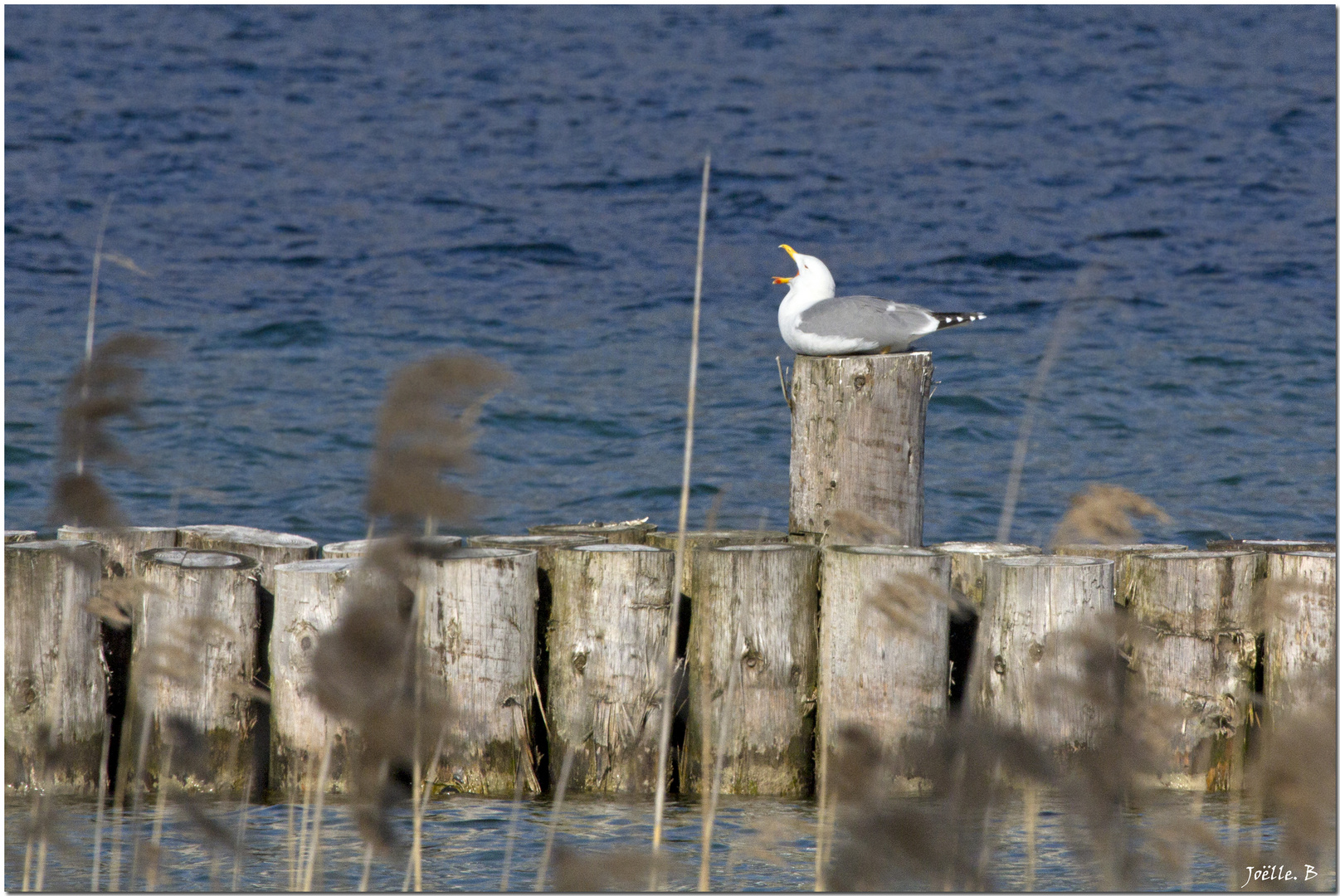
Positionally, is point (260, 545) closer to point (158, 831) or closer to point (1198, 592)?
point (158, 831)

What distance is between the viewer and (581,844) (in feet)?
14.1

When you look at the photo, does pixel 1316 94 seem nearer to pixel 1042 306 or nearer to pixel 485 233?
pixel 1042 306

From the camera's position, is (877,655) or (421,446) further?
(877,655)

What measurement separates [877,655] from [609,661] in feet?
3.04

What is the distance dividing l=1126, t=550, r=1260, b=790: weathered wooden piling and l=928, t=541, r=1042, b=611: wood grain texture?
1.52ft

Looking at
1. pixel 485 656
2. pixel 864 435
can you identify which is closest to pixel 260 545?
pixel 485 656

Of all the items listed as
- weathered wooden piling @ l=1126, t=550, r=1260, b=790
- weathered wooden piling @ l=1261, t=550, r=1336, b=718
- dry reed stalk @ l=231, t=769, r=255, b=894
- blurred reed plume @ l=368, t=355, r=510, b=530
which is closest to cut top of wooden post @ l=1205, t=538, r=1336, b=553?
weathered wooden piling @ l=1261, t=550, r=1336, b=718

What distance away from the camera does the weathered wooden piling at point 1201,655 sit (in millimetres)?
4883

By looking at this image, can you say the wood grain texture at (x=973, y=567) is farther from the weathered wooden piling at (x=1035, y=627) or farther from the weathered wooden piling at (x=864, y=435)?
the weathered wooden piling at (x=864, y=435)

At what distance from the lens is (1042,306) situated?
13.1 metres

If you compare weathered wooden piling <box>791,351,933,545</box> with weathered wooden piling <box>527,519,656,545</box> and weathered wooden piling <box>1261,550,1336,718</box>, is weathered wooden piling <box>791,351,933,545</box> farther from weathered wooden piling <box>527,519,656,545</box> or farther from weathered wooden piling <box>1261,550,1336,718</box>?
weathered wooden piling <box>1261,550,1336,718</box>

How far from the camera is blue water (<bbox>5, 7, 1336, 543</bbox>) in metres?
10.2

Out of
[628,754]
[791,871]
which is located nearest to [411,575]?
[791,871]

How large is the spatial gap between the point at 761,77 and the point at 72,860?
16.6 meters
